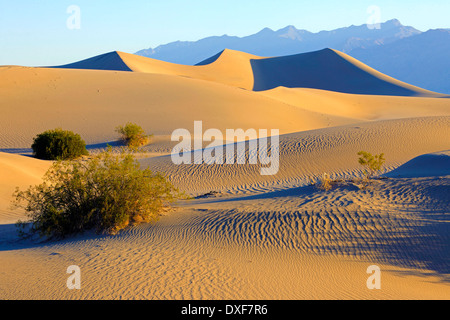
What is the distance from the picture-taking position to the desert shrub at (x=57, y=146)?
1906cm

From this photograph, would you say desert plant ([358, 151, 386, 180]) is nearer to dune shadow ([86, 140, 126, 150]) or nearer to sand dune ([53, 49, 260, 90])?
dune shadow ([86, 140, 126, 150])

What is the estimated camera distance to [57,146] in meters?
19.1

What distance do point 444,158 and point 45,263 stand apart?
10.8 meters

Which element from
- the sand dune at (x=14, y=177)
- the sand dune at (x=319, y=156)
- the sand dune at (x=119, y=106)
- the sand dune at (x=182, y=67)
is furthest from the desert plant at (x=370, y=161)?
the sand dune at (x=182, y=67)

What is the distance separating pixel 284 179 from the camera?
50.0 feet

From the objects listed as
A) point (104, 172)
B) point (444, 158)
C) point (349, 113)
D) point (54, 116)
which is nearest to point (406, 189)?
point (444, 158)

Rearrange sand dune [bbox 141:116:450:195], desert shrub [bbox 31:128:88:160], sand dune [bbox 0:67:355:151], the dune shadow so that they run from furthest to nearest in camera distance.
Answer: sand dune [bbox 0:67:355:151], the dune shadow, desert shrub [bbox 31:128:88:160], sand dune [bbox 141:116:450:195]

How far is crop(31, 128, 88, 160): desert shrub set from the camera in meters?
19.1

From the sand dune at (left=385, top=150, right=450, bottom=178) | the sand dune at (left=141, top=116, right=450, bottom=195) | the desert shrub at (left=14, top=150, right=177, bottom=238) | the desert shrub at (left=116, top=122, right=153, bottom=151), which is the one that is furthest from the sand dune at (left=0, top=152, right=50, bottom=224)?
the sand dune at (left=385, top=150, right=450, bottom=178)

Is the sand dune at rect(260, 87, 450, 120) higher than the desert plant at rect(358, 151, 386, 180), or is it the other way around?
the sand dune at rect(260, 87, 450, 120)

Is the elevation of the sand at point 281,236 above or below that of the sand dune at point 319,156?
below

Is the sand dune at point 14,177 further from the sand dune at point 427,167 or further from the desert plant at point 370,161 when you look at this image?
the sand dune at point 427,167
